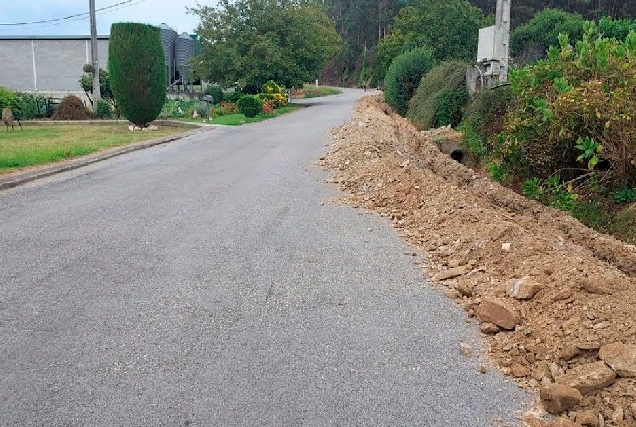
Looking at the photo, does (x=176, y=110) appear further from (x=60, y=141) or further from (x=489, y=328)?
(x=489, y=328)

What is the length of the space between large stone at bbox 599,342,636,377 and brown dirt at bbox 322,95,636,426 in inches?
2.1

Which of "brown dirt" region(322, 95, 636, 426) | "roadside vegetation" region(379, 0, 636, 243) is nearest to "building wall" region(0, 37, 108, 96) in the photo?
"brown dirt" region(322, 95, 636, 426)

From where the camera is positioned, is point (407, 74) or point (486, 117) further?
point (407, 74)

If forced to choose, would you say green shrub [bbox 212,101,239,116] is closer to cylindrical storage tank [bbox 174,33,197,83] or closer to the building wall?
the building wall

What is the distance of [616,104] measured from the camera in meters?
8.23

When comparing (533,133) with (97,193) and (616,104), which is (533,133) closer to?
(616,104)

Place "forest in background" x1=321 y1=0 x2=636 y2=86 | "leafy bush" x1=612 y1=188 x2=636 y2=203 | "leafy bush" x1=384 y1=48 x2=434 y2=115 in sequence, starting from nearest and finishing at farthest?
"leafy bush" x1=612 y1=188 x2=636 y2=203 < "leafy bush" x1=384 y1=48 x2=434 y2=115 < "forest in background" x1=321 y1=0 x2=636 y2=86

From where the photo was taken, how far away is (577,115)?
8812mm

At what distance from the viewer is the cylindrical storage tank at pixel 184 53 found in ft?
151

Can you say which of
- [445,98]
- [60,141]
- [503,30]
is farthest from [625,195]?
[60,141]

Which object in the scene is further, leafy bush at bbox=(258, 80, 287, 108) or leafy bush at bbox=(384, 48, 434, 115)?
leafy bush at bbox=(258, 80, 287, 108)

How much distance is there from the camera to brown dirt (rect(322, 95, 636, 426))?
12.3ft

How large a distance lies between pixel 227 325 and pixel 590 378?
95.6 inches

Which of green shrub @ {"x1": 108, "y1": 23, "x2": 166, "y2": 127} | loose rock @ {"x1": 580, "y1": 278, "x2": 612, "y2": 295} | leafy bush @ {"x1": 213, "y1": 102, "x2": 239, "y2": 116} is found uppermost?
green shrub @ {"x1": 108, "y1": 23, "x2": 166, "y2": 127}
